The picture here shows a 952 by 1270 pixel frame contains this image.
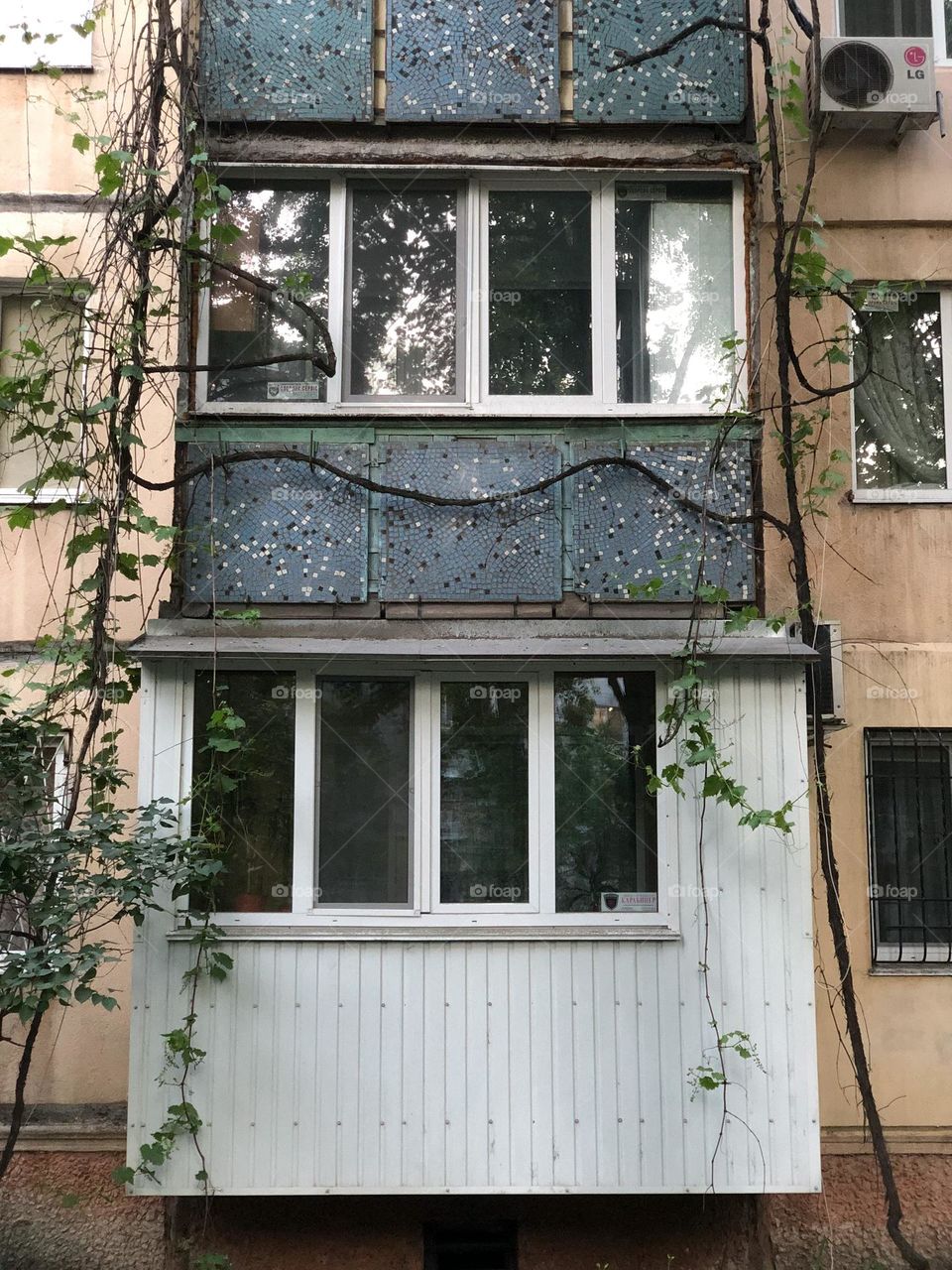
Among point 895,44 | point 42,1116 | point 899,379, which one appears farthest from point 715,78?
point 42,1116

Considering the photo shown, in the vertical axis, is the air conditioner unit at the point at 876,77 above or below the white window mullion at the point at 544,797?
above

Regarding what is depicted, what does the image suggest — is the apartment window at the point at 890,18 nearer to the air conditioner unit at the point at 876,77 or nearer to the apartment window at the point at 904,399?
the air conditioner unit at the point at 876,77

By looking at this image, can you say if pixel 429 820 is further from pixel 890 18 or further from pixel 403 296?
pixel 890 18

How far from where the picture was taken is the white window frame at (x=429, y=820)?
6.43 meters

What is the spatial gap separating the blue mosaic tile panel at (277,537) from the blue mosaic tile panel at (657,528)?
131cm

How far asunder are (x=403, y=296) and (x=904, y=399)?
11.0ft

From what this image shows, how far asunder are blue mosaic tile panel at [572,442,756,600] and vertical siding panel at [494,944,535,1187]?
2.11 meters

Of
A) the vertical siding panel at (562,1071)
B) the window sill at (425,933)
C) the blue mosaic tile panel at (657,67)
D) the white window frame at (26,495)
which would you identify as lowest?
the vertical siding panel at (562,1071)

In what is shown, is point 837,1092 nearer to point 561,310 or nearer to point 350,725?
point 350,725

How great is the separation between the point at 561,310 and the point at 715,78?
1.65 meters

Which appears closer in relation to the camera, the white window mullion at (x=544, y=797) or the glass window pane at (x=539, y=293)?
the white window mullion at (x=544, y=797)

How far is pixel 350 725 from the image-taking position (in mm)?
6730

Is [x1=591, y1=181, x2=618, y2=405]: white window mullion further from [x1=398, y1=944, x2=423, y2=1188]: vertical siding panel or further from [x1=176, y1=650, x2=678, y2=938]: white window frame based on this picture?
[x1=398, y1=944, x2=423, y2=1188]: vertical siding panel

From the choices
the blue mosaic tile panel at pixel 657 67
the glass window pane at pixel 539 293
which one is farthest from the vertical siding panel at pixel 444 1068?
the blue mosaic tile panel at pixel 657 67
